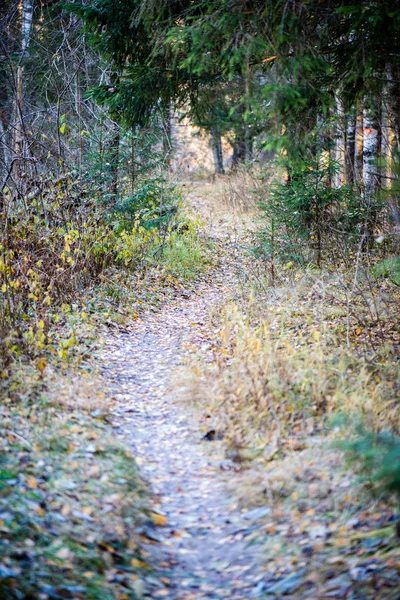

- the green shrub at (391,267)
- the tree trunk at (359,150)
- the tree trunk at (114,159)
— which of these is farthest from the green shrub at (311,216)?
the tree trunk at (114,159)

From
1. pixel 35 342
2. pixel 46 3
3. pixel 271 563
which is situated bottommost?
pixel 271 563

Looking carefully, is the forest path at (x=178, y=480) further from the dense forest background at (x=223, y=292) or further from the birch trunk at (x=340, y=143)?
the birch trunk at (x=340, y=143)

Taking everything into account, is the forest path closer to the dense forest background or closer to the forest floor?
the forest floor

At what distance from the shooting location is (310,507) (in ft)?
12.8

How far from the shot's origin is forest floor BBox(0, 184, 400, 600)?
3221 mm

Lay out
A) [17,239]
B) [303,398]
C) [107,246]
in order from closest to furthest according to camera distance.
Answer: [303,398]
[17,239]
[107,246]

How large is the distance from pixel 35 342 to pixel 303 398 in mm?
3207

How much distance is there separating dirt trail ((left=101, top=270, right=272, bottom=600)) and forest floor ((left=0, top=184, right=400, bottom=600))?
0.5 inches

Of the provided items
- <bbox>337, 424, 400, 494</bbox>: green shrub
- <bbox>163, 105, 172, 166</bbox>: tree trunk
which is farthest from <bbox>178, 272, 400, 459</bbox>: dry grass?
<bbox>163, 105, 172, 166</bbox>: tree trunk

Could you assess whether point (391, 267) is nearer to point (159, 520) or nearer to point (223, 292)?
point (223, 292)

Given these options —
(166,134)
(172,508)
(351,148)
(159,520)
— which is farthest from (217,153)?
(159,520)

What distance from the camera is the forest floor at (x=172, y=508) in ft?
10.6

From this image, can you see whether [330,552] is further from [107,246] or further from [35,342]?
[107,246]

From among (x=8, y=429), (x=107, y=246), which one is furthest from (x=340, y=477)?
(x=107, y=246)
